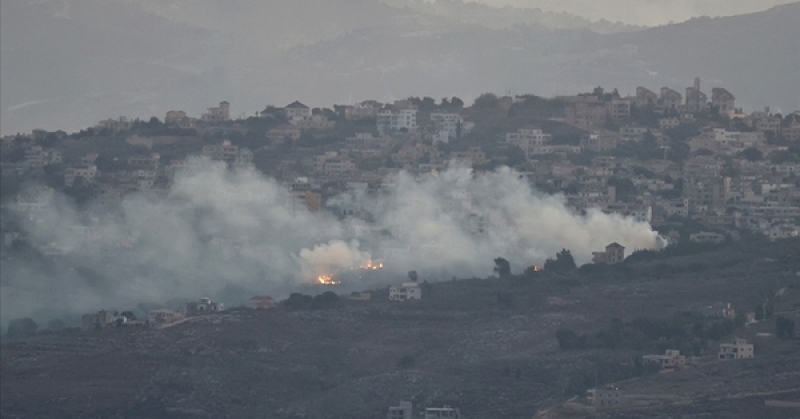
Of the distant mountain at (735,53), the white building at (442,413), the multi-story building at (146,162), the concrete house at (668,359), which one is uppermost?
the distant mountain at (735,53)

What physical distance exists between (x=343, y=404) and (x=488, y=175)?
23618 mm

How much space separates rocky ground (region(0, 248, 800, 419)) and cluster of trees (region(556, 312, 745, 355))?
0.51 meters

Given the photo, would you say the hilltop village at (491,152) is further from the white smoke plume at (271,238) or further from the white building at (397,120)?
the white smoke plume at (271,238)

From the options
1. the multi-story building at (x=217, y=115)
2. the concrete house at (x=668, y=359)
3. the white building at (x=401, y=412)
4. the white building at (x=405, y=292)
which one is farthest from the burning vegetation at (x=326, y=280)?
the multi-story building at (x=217, y=115)

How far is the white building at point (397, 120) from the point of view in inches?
3978

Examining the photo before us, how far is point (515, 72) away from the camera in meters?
133

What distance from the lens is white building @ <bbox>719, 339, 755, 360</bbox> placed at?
6716 cm

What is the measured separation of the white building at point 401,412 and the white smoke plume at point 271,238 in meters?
14.3

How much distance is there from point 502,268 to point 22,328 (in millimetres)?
12186

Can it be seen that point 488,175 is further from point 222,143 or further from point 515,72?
point 515,72

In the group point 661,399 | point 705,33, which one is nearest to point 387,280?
point 661,399

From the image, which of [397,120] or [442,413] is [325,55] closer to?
[397,120]

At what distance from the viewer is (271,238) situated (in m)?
84.9

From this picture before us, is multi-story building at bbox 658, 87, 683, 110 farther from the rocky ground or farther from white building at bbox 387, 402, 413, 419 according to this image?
white building at bbox 387, 402, 413, 419
